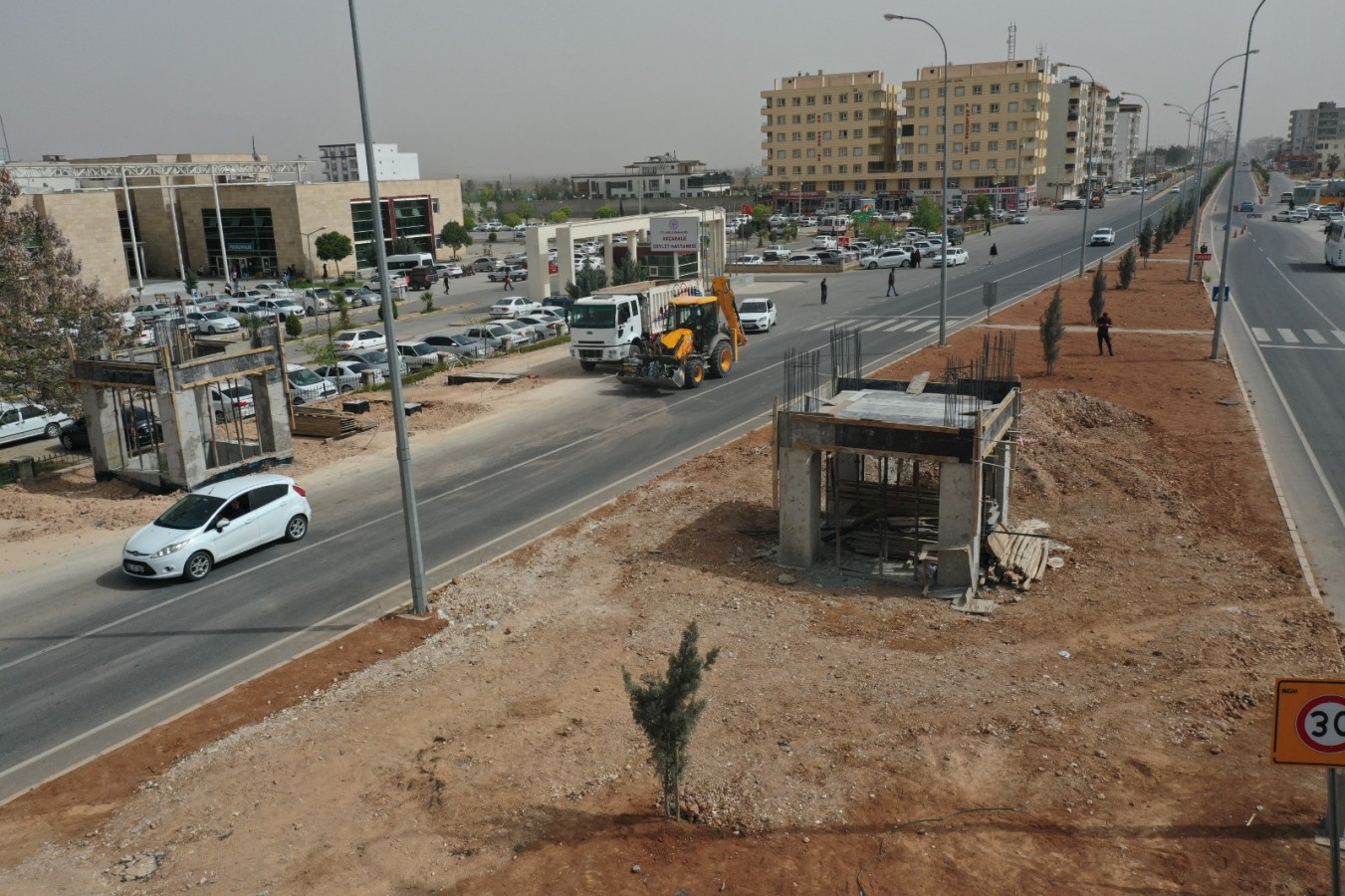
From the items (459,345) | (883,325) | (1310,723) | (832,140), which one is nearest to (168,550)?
(1310,723)

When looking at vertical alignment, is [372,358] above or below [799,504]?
above

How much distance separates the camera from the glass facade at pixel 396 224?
78.1 meters

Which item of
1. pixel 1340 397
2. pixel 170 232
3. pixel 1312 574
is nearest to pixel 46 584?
pixel 1312 574

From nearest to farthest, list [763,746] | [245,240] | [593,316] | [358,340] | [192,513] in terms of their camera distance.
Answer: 1. [763,746]
2. [192,513]
3. [593,316]
4. [358,340]
5. [245,240]

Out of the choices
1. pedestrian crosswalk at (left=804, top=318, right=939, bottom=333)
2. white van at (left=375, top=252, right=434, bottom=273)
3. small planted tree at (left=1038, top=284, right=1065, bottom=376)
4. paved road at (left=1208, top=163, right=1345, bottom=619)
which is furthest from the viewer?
white van at (left=375, top=252, right=434, bottom=273)

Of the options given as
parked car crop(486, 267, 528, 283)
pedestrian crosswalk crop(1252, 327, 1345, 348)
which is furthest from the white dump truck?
parked car crop(486, 267, 528, 283)

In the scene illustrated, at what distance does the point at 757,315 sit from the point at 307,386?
63.7 ft

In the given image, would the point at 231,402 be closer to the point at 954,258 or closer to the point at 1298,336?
the point at 1298,336

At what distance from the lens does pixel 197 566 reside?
1702cm

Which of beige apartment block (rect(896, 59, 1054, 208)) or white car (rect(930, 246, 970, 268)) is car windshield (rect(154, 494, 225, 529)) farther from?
beige apartment block (rect(896, 59, 1054, 208))

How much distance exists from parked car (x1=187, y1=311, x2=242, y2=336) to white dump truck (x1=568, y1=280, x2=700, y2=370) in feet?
75.5

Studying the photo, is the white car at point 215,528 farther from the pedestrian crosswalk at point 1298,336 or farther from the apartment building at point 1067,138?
the apartment building at point 1067,138

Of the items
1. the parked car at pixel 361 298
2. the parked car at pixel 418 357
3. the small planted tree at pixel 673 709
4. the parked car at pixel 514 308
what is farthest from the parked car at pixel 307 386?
the parked car at pixel 361 298

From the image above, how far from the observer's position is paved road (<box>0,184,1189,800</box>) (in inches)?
507
